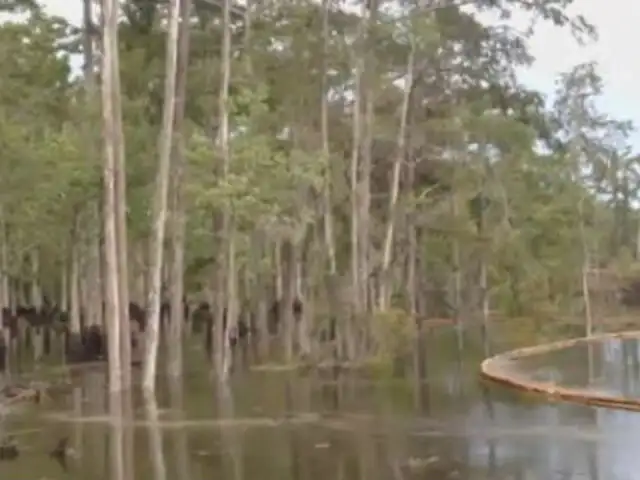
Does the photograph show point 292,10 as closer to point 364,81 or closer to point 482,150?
point 364,81

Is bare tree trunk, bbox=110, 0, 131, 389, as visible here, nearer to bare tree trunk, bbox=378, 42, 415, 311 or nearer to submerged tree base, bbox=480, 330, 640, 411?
submerged tree base, bbox=480, 330, 640, 411

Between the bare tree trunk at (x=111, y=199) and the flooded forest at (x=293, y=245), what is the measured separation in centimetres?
4

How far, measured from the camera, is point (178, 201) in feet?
78.3

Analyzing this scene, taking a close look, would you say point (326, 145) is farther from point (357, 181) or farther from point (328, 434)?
point (328, 434)

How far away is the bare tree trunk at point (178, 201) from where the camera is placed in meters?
23.6

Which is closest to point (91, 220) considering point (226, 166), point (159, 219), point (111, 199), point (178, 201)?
point (178, 201)

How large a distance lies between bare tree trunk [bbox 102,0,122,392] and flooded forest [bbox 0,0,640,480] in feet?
0.12

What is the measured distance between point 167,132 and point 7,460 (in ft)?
31.3

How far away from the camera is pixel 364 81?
29.8 metres

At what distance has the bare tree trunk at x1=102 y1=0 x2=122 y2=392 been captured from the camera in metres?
20.2

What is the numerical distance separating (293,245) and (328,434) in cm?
1429

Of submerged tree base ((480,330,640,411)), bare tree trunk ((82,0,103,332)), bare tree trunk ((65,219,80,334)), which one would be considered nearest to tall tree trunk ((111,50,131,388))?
bare tree trunk ((82,0,103,332))

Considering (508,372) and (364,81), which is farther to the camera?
(364,81)

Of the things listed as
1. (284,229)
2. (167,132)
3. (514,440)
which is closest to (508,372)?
(284,229)
